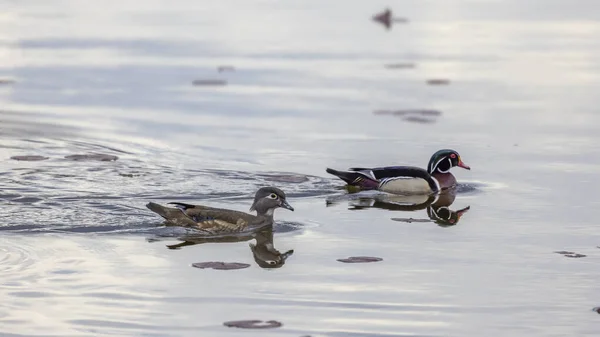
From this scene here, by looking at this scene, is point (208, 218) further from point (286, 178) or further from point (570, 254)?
point (570, 254)

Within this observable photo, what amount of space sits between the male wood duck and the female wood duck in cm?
238

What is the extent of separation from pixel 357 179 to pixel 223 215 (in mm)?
3071

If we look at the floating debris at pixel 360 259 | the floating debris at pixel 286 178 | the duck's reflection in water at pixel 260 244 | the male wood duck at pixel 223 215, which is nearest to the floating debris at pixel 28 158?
the floating debris at pixel 286 178

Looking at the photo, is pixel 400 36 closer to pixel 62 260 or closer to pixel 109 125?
pixel 109 125

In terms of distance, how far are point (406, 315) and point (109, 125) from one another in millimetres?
10000

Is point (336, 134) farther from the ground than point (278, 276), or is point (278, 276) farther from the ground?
point (336, 134)

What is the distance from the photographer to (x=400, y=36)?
101ft

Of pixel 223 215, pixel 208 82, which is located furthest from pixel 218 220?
pixel 208 82

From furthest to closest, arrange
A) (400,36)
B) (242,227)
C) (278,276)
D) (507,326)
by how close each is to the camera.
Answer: (400,36)
(242,227)
(278,276)
(507,326)

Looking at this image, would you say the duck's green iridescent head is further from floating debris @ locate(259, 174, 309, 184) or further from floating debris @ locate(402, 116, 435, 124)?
floating debris @ locate(402, 116, 435, 124)

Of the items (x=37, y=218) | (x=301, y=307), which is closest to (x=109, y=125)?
(x=37, y=218)

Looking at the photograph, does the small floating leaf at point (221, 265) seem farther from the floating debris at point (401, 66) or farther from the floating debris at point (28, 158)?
the floating debris at point (401, 66)

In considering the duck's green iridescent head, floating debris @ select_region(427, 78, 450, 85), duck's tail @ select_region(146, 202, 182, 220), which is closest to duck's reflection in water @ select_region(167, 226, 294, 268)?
duck's tail @ select_region(146, 202, 182, 220)

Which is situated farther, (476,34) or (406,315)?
(476,34)
